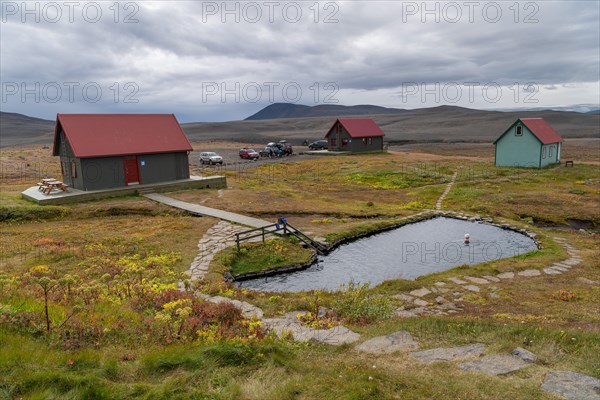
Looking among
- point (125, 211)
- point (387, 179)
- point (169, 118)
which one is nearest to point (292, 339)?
point (125, 211)

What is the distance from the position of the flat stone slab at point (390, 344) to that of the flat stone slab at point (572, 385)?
8.52 feet

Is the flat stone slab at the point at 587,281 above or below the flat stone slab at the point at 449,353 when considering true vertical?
below

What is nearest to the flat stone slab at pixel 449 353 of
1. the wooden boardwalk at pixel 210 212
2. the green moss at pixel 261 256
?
the green moss at pixel 261 256

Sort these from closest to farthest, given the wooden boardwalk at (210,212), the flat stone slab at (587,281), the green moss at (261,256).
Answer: the flat stone slab at (587,281)
the green moss at (261,256)
the wooden boardwalk at (210,212)

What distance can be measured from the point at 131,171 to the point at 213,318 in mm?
26952

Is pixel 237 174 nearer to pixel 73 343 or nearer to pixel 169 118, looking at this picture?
pixel 169 118

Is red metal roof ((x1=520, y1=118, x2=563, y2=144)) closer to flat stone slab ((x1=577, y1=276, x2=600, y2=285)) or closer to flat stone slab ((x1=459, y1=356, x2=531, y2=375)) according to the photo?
flat stone slab ((x1=577, y1=276, x2=600, y2=285))

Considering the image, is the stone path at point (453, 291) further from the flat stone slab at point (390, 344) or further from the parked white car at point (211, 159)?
the parked white car at point (211, 159)

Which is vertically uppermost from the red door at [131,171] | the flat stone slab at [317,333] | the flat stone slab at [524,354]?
the red door at [131,171]

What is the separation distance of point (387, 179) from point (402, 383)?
38.8 meters

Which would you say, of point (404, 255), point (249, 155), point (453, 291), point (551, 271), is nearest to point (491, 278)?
point (453, 291)

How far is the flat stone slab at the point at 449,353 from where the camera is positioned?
26.4 feet

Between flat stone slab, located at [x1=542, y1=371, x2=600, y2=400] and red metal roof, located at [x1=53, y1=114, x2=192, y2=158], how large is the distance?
105 feet

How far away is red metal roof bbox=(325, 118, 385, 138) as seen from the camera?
68625 mm
